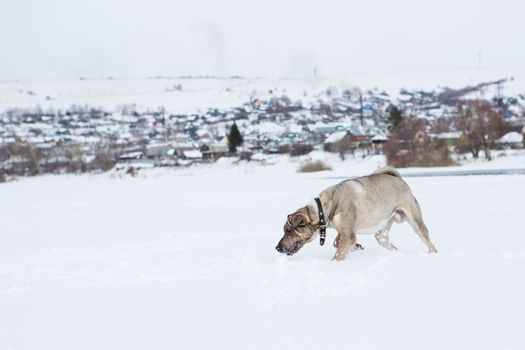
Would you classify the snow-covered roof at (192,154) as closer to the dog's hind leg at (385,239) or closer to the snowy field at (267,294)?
the snowy field at (267,294)

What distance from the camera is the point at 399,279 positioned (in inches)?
214

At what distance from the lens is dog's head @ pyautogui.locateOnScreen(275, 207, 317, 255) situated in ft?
22.8

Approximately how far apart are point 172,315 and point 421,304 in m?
2.38

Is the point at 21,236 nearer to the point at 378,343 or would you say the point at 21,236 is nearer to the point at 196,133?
the point at 378,343

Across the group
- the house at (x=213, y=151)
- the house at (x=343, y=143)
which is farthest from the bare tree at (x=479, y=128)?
the house at (x=213, y=151)

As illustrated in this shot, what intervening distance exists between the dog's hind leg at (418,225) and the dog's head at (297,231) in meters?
1.47

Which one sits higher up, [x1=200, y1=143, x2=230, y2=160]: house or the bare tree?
the bare tree

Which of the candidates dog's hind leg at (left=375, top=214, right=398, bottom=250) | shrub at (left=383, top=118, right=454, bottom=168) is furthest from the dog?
shrub at (left=383, top=118, right=454, bottom=168)

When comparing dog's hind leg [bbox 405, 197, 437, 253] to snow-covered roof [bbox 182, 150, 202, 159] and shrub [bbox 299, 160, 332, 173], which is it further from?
snow-covered roof [bbox 182, 150, 202, 159]

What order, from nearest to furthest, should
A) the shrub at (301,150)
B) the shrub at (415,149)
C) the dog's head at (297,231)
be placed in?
the dog's head at (297,231)
the shrub at (415,149)
the shrub at (301,150)

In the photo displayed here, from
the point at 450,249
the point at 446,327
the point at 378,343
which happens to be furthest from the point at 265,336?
the point at 450,249

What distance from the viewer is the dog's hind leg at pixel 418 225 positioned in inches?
281

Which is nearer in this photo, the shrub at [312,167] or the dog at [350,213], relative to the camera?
the dog at [350,213]

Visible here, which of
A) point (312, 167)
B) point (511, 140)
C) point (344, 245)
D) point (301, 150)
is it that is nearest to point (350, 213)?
point (344, 245)
